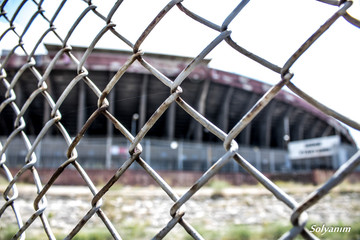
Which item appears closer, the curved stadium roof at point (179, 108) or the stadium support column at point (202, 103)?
the curved stadium roof at point (179, 108)

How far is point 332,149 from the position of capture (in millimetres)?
9727

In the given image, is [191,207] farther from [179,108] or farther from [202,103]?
[179,108]

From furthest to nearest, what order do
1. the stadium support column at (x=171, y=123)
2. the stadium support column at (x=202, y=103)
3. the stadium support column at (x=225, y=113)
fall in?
the stadium support column at (x=171, y=123)
the stadium support column at (x=225, y=113)
the stadium support column at (x=202, y=103)

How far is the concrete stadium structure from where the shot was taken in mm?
10734

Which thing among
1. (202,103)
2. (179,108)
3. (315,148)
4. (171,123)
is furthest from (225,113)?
(315,148)

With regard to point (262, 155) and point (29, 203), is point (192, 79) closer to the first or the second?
point (262, 155)

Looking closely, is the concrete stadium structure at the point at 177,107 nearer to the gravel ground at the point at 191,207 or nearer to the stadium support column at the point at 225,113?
the stadium support column at the point at 225,113

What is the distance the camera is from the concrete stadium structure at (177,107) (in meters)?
10.7

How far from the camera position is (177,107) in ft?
46.1

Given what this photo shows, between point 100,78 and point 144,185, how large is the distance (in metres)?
5.48

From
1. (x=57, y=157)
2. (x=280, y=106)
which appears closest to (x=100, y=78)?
(x=57, y=157)

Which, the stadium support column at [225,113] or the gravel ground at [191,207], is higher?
the stadium support column at [225,113]

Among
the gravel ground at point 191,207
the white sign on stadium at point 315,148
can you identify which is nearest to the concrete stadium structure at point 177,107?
the white sign on stadium at point 315,148

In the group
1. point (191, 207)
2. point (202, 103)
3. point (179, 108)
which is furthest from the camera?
point (179, 108)
